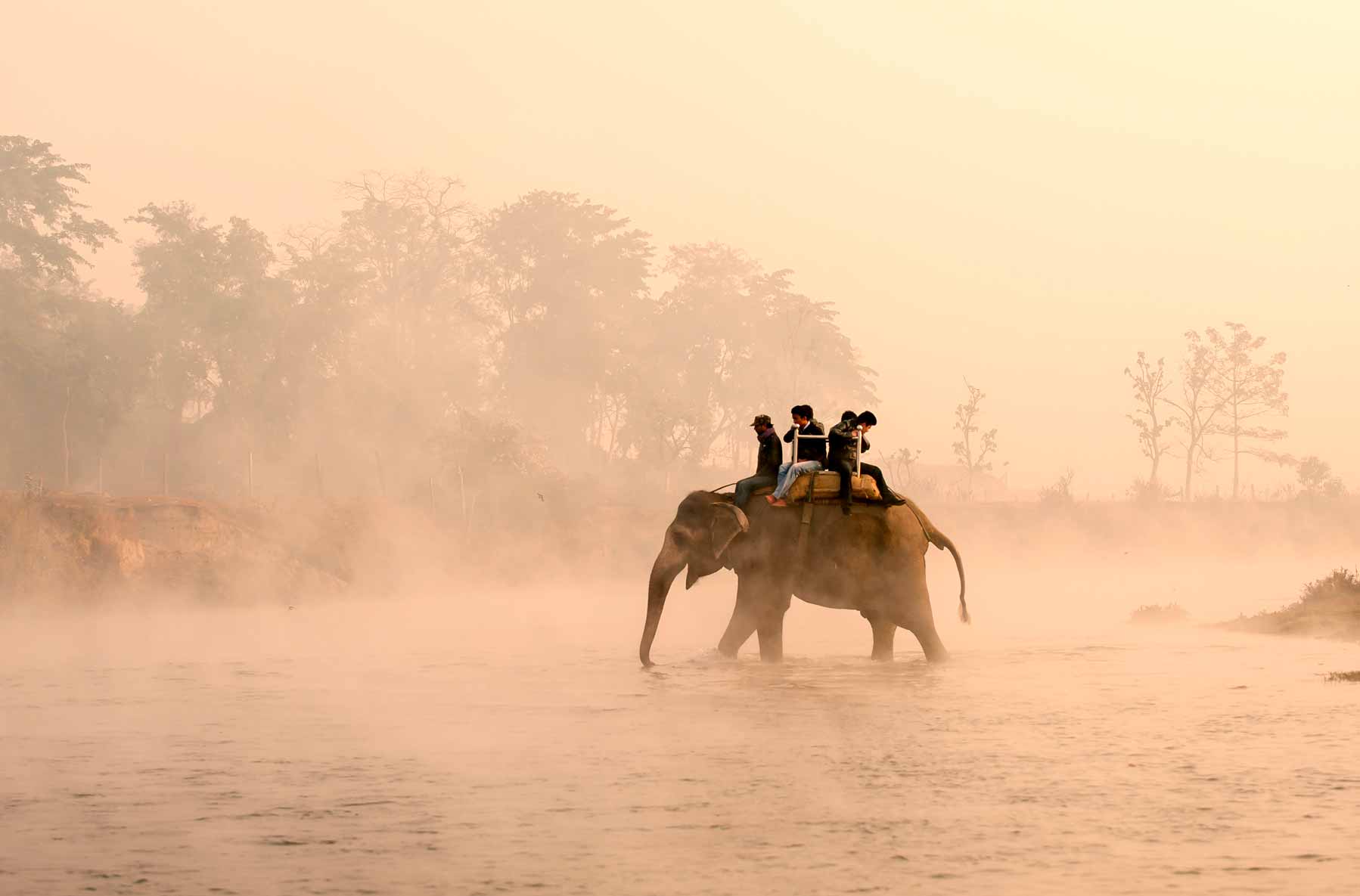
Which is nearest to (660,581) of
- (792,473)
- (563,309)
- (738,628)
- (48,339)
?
(738,628)

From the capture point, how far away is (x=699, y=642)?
28328mm

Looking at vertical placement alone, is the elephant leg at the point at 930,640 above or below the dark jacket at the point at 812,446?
below

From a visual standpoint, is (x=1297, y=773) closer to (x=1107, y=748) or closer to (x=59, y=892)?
(x=1107, y=748)

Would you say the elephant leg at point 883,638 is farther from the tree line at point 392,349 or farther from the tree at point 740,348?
the tree at point 740,348

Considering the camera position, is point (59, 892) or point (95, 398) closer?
point (59, 892)

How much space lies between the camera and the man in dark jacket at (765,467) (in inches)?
874

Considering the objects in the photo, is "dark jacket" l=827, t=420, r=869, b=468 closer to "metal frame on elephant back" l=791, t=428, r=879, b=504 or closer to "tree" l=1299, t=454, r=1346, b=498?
"metal frame on elephant back" l=791, t=428, r=879, b=504

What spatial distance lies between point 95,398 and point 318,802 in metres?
56.2

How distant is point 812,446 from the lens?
2175cm

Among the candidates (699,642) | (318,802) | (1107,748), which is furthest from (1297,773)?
(699,642)

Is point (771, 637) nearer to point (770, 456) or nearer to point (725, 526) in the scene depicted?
point (725, 526)

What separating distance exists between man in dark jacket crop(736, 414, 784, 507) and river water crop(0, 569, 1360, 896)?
7.04 ft

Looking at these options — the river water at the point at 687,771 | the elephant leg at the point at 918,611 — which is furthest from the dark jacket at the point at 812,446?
the river water at the point at 687,771

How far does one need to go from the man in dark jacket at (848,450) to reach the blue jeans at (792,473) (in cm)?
22
